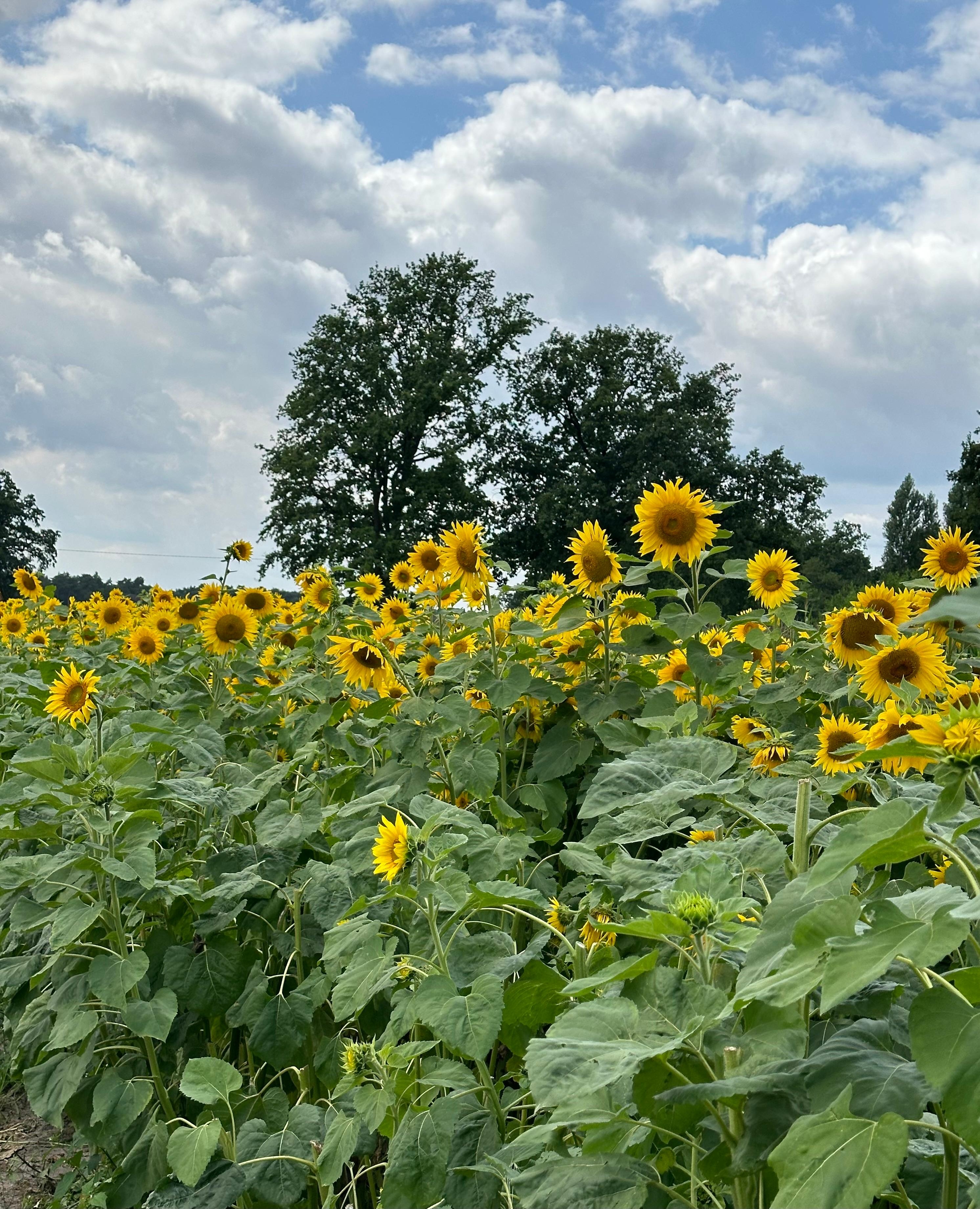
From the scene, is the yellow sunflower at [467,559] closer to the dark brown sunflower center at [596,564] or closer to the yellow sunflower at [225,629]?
the dark brown sunflower center at [596,564]

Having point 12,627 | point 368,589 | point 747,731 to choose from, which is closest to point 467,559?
point 368,589

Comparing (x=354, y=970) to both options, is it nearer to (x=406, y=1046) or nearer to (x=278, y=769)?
(x=406, y=1046)

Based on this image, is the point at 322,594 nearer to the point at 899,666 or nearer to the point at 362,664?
the point at 362,664

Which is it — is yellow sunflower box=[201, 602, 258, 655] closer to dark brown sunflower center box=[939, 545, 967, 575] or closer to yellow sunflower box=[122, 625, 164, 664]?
yellow sunflower box=[122, 625, 164, 664]

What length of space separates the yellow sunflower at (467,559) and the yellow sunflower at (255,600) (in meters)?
1.82

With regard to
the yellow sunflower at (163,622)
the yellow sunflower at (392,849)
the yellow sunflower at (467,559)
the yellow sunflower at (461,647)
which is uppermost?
the yellow sunflower at (163,622)

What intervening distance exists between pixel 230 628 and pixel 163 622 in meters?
1.06

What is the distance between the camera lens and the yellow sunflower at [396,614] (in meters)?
3.68

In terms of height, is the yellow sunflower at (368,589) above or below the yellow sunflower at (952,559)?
above

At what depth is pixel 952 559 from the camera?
10.4ft

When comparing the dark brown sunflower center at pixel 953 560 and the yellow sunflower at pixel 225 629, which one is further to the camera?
the yellow sunflower at pixel 225 629

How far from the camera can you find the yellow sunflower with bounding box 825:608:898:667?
267 centimetres

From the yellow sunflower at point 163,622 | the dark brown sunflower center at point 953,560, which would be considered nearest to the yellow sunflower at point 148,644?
the yellow sunflower at point 163,622

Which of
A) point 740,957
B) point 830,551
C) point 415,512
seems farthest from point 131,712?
point 830,551
